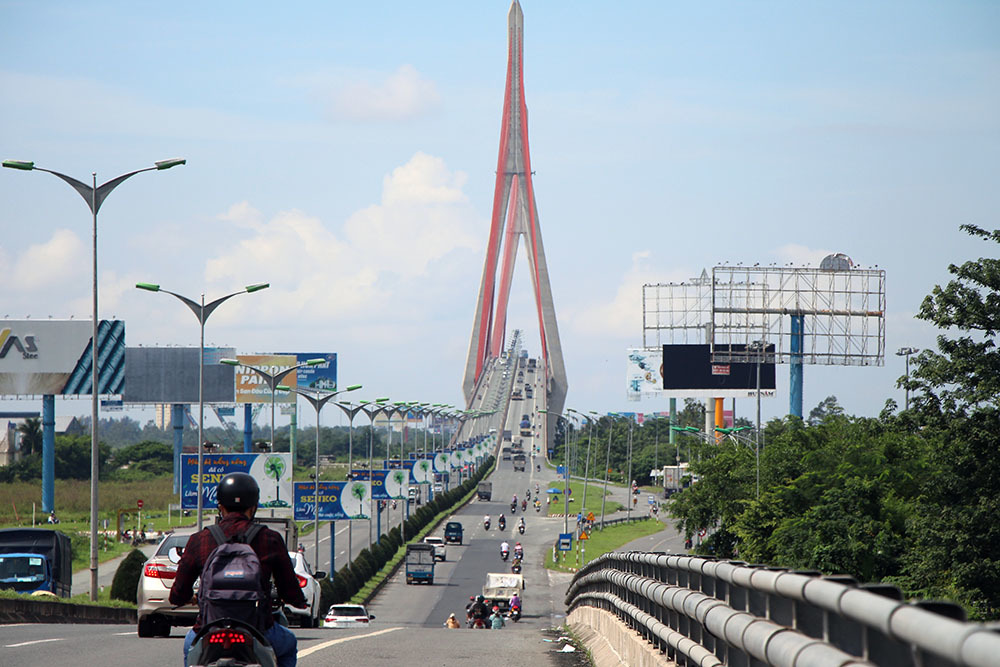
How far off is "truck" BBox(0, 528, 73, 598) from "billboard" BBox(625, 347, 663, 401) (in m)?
101

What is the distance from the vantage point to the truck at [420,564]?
65688 mm

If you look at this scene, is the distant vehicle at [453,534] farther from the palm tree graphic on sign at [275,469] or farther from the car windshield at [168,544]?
the car windshield at [168,544]

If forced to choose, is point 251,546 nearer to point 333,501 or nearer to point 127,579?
point 127,579

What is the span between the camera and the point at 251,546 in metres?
6.66

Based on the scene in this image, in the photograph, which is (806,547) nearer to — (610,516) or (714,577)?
(714,577)

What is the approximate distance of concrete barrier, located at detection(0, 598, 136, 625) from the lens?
22.1 m

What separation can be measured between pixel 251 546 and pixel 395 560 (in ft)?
235

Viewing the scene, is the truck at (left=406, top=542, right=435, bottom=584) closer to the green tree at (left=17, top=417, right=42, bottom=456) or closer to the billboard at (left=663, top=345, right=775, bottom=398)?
the billboard at (left=663, top=345, right=775, bottom=398)

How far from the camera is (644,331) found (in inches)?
4094

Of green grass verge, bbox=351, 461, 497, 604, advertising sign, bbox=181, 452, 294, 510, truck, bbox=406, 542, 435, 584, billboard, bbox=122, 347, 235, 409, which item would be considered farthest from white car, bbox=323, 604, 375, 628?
billboard, bbox=122, 347, 235, 409

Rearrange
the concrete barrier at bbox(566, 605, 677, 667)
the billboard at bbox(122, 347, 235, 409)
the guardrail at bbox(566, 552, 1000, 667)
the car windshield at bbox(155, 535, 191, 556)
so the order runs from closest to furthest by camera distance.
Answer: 1. the guardrail at bbox(566, 552, 1000, 667)
2. the concrete barrier at bbox(566, 605, 677, 667)
3. the car windshield at bbox(155, 535, 191, 556)
4. the billboard at bbox(122, 347, 235, 409)

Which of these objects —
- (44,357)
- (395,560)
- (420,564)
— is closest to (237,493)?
(420,564)

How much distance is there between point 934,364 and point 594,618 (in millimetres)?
21690

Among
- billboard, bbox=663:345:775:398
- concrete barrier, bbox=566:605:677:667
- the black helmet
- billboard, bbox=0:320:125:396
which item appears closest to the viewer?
the black helmet
